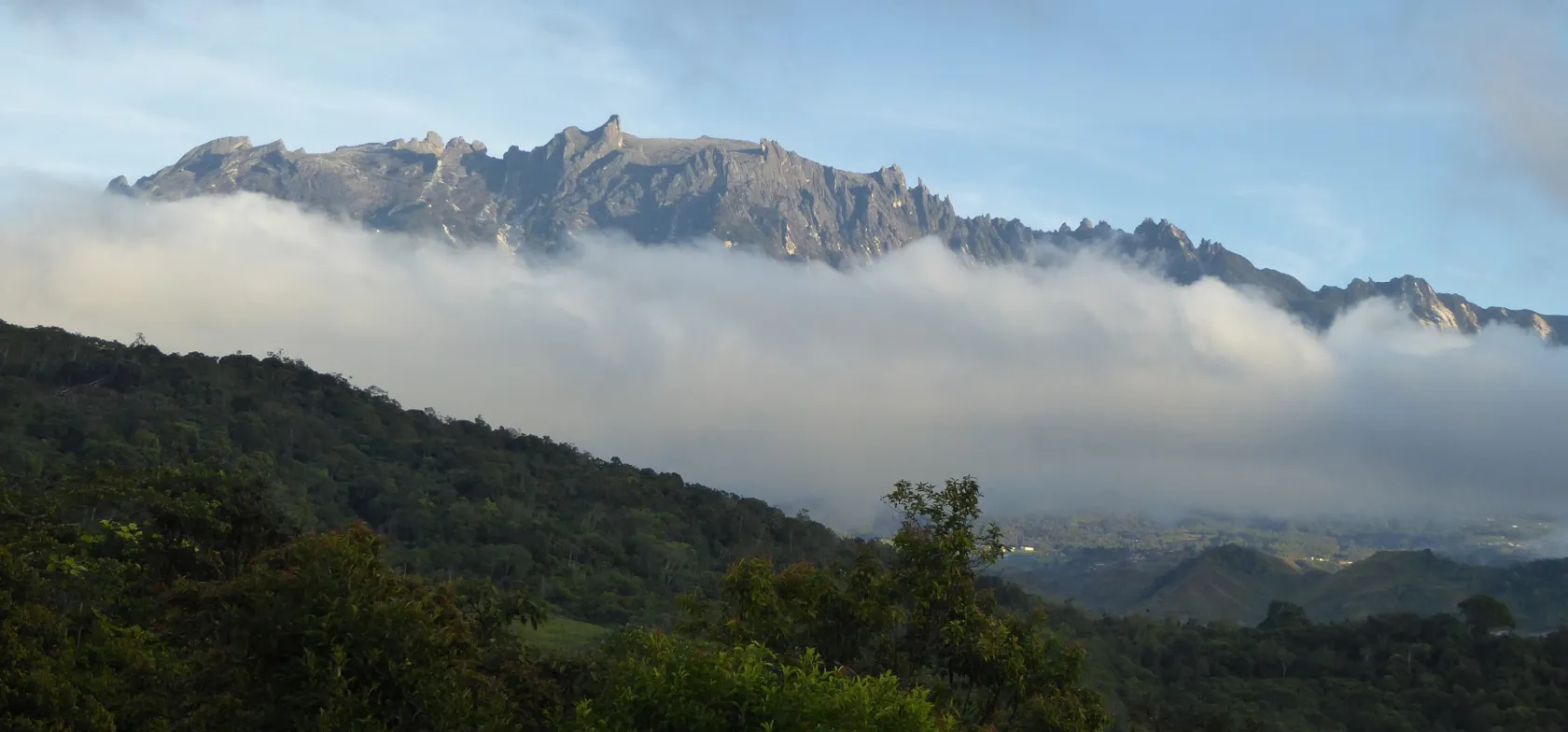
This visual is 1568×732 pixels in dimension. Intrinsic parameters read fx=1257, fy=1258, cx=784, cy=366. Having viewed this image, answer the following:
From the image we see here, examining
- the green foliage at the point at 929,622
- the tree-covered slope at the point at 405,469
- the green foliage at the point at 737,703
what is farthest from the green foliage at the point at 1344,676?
the green foliage at the point at 737,703

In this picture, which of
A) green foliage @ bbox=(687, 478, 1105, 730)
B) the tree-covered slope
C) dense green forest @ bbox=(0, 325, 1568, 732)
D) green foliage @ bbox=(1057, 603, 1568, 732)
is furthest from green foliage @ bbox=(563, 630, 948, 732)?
the tree-covered slope

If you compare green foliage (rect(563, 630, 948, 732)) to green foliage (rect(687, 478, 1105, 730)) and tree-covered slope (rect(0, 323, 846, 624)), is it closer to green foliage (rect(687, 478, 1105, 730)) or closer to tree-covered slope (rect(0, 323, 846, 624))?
green foliage (rect(687, 478, 1105, 730))

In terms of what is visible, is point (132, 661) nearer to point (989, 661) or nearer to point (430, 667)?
point (430, 667)

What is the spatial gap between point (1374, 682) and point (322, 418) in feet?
385

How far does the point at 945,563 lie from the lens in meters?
26.8

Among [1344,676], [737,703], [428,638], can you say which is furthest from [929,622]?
[1344,676]

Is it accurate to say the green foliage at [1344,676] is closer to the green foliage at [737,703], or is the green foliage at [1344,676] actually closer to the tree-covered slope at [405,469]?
the tree-covered slope at [405,469]

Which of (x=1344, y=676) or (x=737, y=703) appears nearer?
(x=737, y=703)

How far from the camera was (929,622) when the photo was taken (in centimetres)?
2720

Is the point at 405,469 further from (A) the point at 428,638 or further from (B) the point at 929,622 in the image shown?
(A) the point at 428,638

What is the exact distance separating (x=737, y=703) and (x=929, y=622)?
9.93 metres

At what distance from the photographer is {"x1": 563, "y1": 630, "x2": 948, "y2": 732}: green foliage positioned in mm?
17625

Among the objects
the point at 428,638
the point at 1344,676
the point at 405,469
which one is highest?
the point at 428,638

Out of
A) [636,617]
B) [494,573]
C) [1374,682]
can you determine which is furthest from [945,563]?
[1374,682]
